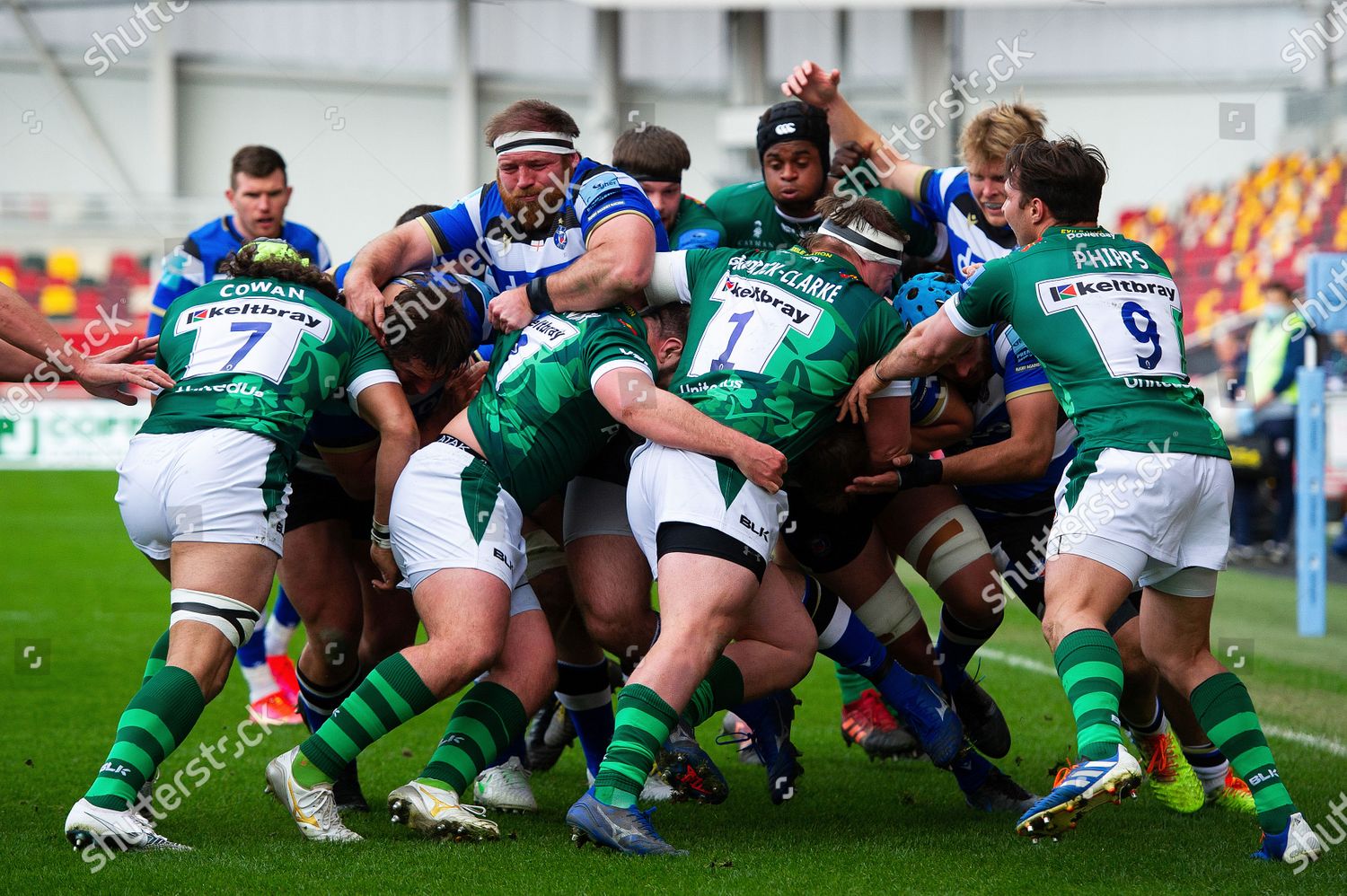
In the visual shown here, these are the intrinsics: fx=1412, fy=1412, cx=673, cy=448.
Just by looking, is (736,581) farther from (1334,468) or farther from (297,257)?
(1334,468)

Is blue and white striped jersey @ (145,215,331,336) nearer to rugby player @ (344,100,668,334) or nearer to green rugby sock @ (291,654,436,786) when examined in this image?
rugby player @ (344,100,668,334)

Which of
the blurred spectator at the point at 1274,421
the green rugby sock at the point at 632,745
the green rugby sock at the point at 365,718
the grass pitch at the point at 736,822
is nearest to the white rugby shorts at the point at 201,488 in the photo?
the green rugby sock at the point at 365,718

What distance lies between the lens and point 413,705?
4.08 metres

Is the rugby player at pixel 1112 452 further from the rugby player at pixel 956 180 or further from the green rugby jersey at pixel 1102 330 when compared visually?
the rugby player at pixel 956 180

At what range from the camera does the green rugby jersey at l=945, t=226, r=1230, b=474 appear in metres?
4.07

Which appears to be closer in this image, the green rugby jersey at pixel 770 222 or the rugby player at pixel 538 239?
the rugby player at pixel 538 239

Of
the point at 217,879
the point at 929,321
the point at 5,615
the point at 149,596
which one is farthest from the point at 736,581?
the point at 149,596

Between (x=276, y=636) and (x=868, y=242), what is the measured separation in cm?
410

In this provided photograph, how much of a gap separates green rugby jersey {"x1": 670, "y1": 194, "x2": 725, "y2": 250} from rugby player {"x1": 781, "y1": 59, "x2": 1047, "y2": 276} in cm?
62

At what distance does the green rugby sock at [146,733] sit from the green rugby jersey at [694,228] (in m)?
2.61

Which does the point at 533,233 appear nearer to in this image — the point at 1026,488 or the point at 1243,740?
the point at 1026,488

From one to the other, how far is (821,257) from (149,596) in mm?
8401

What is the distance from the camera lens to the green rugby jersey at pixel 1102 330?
13.3ft

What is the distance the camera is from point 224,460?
14.0 feet
